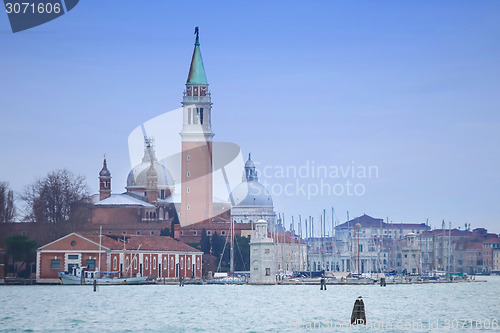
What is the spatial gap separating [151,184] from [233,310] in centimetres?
6641

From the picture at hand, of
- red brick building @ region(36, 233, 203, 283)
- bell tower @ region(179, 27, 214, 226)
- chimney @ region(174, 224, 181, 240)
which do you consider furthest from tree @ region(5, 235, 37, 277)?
bell tower @ region(179, 27, 214, 226)

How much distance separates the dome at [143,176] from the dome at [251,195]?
30.7 metres

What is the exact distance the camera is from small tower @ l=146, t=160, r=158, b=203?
117000mm

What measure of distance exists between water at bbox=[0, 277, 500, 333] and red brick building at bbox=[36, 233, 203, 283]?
9.22 m

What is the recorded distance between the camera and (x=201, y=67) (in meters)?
113

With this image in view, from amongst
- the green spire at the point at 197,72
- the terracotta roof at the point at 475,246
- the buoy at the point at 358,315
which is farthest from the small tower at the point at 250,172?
the buoy at the point at 358,315

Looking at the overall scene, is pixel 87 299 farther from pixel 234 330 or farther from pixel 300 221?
pixel 300 221

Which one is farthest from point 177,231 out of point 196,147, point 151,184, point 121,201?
point 151,184

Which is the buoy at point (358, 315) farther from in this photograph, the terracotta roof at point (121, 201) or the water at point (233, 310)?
the terracotta roof at point (121, 201)

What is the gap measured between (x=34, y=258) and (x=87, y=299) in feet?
79.0

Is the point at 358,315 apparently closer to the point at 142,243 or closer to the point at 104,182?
the point at 142,243

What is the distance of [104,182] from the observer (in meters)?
116

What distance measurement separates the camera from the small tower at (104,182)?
378 ft

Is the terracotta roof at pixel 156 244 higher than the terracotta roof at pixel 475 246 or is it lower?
lower
